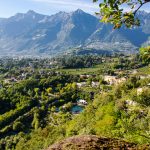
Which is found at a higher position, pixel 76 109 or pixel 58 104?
pixel 58 104

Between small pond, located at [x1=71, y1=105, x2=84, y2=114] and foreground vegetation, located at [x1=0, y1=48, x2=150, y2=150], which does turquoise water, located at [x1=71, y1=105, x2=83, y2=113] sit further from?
foreground vegetation, located at [x1=0, y1=48, x2=150, y2=150]

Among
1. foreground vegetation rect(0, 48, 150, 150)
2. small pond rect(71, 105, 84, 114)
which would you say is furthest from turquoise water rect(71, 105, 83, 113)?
foreground vegetation rect(0, 48, 150, 150)

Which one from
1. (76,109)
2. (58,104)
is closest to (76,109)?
(76,109)

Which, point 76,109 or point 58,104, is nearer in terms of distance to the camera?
point 76,109

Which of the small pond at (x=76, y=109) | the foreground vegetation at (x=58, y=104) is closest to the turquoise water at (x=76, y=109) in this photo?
the small pond at (x=76, y=109)

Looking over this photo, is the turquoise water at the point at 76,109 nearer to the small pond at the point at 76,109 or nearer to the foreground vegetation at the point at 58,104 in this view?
the small pond at the point at 76,109

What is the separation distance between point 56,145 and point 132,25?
Result: 16.4 ft

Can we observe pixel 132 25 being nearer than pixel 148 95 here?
Yes

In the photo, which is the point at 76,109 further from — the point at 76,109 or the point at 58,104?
the point at 58,104

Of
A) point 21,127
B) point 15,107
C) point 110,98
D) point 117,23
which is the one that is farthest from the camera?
point 15,107

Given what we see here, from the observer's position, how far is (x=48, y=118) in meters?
113

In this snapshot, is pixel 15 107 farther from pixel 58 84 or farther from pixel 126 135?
pixel 126 135

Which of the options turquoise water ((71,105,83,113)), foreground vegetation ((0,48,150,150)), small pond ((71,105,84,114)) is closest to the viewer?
foreground vegetation ((0,48,150,150))

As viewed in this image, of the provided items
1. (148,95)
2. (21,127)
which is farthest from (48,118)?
(148,95)
